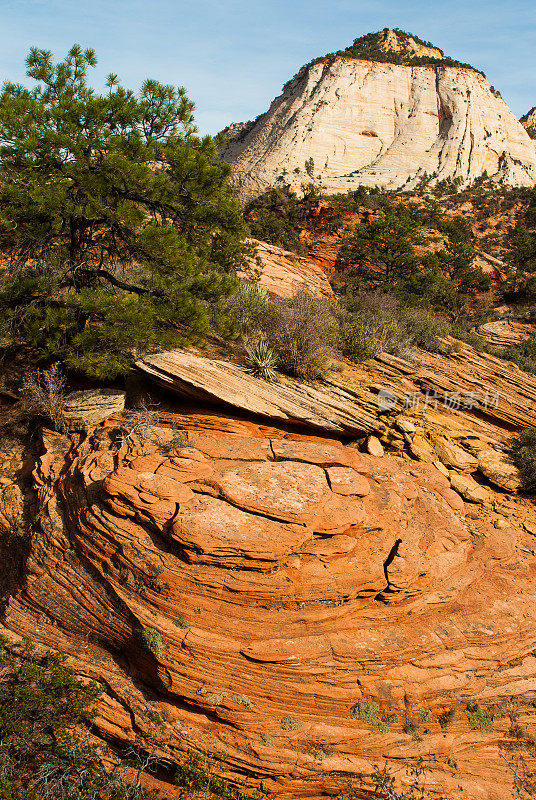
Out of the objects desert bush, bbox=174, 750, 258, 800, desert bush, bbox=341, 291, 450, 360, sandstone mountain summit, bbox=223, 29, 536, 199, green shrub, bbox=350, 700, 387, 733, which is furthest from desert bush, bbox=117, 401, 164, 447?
sandstone mountain summit, bbox=223, 29, 536, 199

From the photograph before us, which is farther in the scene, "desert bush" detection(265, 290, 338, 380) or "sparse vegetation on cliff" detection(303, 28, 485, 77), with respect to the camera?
"sparse vegetation on cliff" detection(303, 28, 485, 77)

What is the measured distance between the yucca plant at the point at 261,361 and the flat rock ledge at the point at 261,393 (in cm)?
17

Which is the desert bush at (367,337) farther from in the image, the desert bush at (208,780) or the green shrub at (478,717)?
the desert bush at (208,780)

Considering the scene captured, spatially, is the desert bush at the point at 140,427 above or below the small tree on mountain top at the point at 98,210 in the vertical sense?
below

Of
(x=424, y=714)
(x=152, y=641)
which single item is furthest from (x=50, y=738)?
(x=424, y=714)

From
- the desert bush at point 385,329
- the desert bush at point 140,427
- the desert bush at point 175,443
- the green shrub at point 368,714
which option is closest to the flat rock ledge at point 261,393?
the desert bush at point 140,427

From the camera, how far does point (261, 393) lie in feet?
25.9

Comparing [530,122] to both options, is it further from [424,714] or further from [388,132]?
[424,714]

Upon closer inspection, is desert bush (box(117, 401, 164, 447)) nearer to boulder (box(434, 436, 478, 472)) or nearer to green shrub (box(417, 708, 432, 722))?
green shrub (box(417, 708, 432, 722))

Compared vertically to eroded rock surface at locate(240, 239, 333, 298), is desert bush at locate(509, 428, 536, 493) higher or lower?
lower

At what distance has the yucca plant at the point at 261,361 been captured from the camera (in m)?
8.42

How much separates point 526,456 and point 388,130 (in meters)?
60.3

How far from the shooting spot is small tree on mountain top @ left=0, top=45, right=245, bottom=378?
746 centimetres

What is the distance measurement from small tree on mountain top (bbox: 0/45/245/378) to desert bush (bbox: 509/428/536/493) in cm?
694
